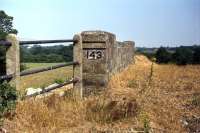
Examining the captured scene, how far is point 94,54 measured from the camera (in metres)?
9.30

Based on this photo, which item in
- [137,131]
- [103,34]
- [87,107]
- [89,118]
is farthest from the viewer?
[103,34]

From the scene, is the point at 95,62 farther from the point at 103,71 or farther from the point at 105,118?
the point at 105,118

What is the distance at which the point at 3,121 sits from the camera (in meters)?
5.86

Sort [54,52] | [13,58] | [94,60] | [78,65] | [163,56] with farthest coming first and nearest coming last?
[163,56] → [54,52] → [94,60] → [78,65] → [13,58]

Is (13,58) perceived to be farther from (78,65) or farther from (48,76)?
(48,76)

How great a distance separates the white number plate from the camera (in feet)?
30.5

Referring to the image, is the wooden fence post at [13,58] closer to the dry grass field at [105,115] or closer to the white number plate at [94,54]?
the dry grass field at [105,115]

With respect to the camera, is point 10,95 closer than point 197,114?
Yes

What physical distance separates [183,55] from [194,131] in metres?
19.9

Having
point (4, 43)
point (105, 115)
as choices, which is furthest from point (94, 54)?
point (4, 43)

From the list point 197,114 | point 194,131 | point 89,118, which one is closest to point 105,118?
point 89,118

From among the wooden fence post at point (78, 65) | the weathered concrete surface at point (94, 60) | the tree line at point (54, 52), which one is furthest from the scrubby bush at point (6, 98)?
the weathered concrete surface at point (94, 60)

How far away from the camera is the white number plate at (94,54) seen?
9.29 meters

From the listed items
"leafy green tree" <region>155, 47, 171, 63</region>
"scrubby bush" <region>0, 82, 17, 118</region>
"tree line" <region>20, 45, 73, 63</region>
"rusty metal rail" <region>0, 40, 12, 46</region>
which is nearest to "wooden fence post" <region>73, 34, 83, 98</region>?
"tree line" <region>20, 45, 73, 63</region>
